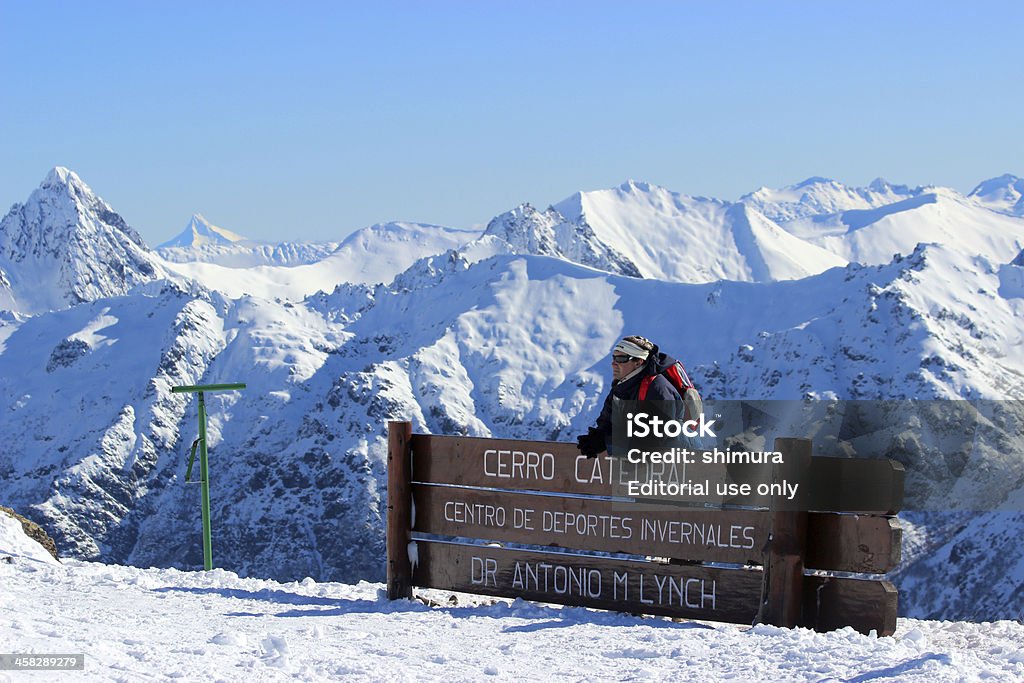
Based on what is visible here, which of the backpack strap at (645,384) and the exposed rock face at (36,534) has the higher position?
the backpack strap at (645,384)

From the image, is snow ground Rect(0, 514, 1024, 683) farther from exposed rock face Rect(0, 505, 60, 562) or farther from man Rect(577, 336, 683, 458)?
exposed rock face Rect(0, 505, 60, 562)

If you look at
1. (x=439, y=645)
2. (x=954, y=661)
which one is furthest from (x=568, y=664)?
(x=954, y=661)

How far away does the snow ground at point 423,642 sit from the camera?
963 cm

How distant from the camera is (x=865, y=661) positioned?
9.89 m

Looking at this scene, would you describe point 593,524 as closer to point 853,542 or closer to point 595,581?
point 595,581

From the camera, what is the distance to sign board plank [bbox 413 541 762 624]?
1225cm

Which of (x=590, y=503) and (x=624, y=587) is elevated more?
(x=590, y=503)

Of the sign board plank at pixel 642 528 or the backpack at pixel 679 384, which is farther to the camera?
the backpack at pixel 679 384

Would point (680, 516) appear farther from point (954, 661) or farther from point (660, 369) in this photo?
point (954, 661)

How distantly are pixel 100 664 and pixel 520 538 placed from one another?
5.36 metres

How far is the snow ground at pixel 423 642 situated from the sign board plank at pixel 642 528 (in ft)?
2.30

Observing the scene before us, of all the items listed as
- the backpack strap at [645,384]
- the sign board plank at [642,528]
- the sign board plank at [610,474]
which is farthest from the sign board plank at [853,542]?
the backpack strap at [645,384]

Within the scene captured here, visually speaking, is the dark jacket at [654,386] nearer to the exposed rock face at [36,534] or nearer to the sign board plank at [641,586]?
the sign board plank at [641,586]

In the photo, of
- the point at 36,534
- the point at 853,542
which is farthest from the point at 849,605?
the point at 36,534
